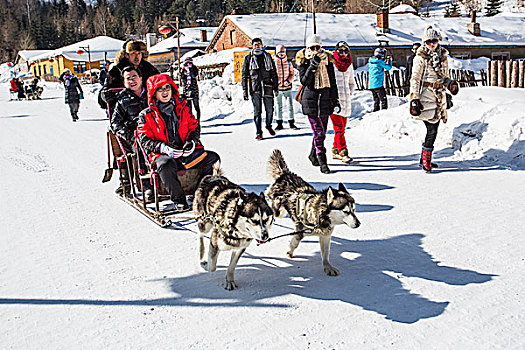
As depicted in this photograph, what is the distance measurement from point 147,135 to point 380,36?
33.2 metres

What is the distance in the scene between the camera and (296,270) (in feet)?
13.1

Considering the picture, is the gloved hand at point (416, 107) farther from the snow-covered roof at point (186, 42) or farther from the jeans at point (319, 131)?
the snow-covered roof at point (186, 42)

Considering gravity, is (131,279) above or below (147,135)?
below

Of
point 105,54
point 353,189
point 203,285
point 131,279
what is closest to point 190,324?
point 203,285

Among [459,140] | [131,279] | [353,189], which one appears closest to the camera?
[131,279]

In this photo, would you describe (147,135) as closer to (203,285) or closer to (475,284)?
(203,285)

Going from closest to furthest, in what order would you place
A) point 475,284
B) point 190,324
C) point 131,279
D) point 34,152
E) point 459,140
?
point 190,324
point 475,284
point 131,279
point 459,140
point 34,152

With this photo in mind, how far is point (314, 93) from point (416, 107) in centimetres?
146

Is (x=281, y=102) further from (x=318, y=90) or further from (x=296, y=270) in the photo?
(x=296, y=270)

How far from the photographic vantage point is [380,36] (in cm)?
3544

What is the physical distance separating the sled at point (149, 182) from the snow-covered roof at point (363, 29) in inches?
1085

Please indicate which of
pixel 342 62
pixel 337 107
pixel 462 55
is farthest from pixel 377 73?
pixel 462 55

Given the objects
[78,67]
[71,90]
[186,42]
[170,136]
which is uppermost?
[186,42]

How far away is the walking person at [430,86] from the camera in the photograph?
6824mm
